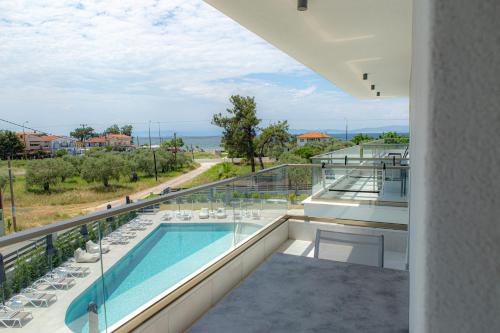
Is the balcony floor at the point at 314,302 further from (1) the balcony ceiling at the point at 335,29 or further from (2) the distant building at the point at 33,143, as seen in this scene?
(2) the distant building at the point at 33,143

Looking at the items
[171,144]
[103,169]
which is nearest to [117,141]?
[171,144]

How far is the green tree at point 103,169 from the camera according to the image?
36.3 metres

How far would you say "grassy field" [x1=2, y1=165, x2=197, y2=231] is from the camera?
32.4 metres

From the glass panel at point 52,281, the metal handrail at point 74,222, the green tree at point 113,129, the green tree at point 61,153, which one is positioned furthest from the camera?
the green tree at point 113,129

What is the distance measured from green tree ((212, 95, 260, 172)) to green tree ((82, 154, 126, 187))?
1152cm

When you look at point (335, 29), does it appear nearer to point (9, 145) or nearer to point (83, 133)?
point (9, 145)

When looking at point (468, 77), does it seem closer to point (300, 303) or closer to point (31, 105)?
point (300, 303)

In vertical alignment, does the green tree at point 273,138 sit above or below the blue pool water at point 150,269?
above

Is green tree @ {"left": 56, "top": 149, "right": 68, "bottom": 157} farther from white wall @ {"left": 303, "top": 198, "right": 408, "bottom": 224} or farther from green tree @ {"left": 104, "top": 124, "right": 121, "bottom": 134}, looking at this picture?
white wall @ {"left": 303, "top": 198, "right": 408, "bottom": 224}

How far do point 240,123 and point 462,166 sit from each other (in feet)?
119

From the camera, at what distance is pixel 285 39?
4.23 m

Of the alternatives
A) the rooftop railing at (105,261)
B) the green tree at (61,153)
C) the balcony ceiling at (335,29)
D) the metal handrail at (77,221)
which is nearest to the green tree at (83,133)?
the green tree at (61,153)

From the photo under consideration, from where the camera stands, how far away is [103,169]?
121ft

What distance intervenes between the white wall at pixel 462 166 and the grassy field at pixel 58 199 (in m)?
34.0
